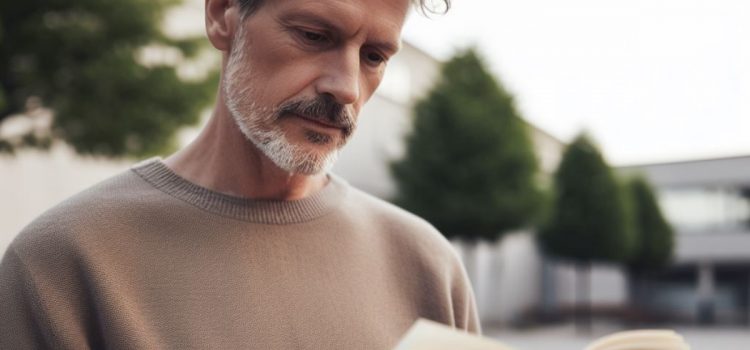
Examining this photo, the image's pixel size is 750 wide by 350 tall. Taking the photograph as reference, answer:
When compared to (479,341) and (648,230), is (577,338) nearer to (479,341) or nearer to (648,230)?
(648,230)

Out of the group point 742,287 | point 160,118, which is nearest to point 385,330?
point 160,118

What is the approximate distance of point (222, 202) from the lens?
1361 millimetres

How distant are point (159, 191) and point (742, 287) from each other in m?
38.9

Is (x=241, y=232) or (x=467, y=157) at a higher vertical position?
(x=467, y=157)

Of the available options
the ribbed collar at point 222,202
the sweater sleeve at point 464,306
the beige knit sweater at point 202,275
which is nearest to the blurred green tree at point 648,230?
the sweater sleeve at point 464,306

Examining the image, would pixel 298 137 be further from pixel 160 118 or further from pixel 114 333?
pixel 160 118

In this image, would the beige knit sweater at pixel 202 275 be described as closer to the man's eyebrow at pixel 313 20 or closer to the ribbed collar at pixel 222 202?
the ribbed collar at pixel 222 202

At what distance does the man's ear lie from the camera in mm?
1314

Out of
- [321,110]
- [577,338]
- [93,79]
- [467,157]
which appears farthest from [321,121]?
[577,338]

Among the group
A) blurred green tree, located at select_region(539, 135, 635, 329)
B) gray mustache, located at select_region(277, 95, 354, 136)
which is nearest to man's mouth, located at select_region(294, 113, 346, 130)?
gray mustache, located at select_region(277, 95, 354, 136)

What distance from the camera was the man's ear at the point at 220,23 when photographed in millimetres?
1314

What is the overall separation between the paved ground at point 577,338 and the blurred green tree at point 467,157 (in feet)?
12.3

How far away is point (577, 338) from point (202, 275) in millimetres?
26532

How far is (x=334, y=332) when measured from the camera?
1.35 metres
